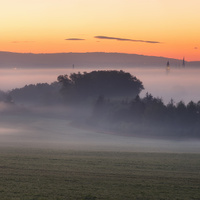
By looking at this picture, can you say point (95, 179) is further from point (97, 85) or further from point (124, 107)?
point (97, 85)

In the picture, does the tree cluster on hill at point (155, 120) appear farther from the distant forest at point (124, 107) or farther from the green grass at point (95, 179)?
the green grass at point (95, 179)

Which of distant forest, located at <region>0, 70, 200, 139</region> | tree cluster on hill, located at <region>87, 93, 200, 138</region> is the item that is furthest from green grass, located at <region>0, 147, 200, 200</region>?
distant forest, located at <region>0, 70, 200, 139</region>

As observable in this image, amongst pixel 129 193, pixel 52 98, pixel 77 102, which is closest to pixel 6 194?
pixel 129 193

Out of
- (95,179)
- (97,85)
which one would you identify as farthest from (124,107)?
(95,179)

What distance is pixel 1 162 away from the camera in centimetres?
2555

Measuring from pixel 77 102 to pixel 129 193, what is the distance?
95690 millimetres

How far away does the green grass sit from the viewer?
17.7 meters

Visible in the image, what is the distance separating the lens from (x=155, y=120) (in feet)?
261

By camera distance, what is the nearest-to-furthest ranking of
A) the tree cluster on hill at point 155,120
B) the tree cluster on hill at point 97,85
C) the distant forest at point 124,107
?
1. the tree cluster on hill at point 155,120
2. the distant forest at point 124,107
3. the tree cluster on hill at point 97,85

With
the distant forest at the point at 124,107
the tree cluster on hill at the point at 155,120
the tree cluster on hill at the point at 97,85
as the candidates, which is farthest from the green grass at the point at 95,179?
the tree cluster on hill at the point at 97,85

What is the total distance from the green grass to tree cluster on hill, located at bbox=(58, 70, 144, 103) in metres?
86.4

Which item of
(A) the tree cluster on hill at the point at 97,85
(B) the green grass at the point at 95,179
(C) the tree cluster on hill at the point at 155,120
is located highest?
(A) the tree cluster on hill at the point at 97,85

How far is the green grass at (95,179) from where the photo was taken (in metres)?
17.7

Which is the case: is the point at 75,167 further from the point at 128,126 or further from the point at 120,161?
the point at 128,126
